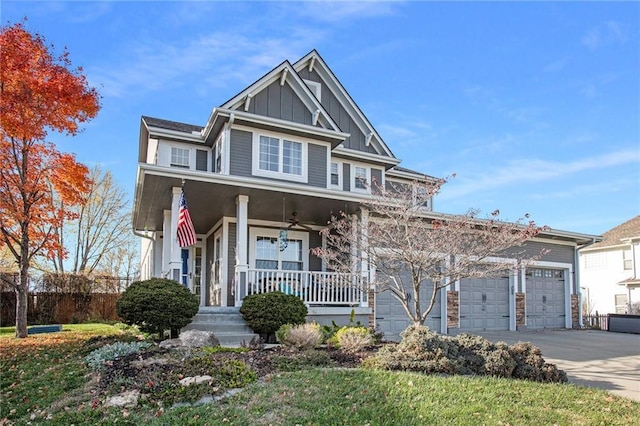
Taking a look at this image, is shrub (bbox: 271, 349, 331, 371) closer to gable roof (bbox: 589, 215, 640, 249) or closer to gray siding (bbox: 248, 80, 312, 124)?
gray siding (bbox: 248, 80, 312, 124)

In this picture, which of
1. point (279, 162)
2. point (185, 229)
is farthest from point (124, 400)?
point (279, 162)

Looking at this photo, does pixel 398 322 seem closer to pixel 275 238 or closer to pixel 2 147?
pixel 275 238

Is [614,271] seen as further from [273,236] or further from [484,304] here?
[273,236]

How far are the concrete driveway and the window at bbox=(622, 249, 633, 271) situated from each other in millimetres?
13367

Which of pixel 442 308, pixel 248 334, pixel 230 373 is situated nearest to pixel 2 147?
pixel 248 334

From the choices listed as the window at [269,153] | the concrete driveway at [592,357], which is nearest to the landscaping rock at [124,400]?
the concrete driveway at [592,357]

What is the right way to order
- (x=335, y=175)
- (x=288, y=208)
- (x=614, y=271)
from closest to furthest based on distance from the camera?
(x=288, y=208) < (x=335, y=175) < (x=614, y=271)

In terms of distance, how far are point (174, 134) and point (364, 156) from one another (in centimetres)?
659

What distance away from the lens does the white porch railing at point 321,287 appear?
1206cm

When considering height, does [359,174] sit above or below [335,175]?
above

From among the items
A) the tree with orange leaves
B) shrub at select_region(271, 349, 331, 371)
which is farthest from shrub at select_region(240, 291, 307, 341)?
the tree with orange leaves

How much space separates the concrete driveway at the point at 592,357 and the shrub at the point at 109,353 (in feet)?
23.3

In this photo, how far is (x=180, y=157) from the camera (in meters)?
15.4

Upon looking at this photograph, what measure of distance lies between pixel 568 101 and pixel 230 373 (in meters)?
11.0
